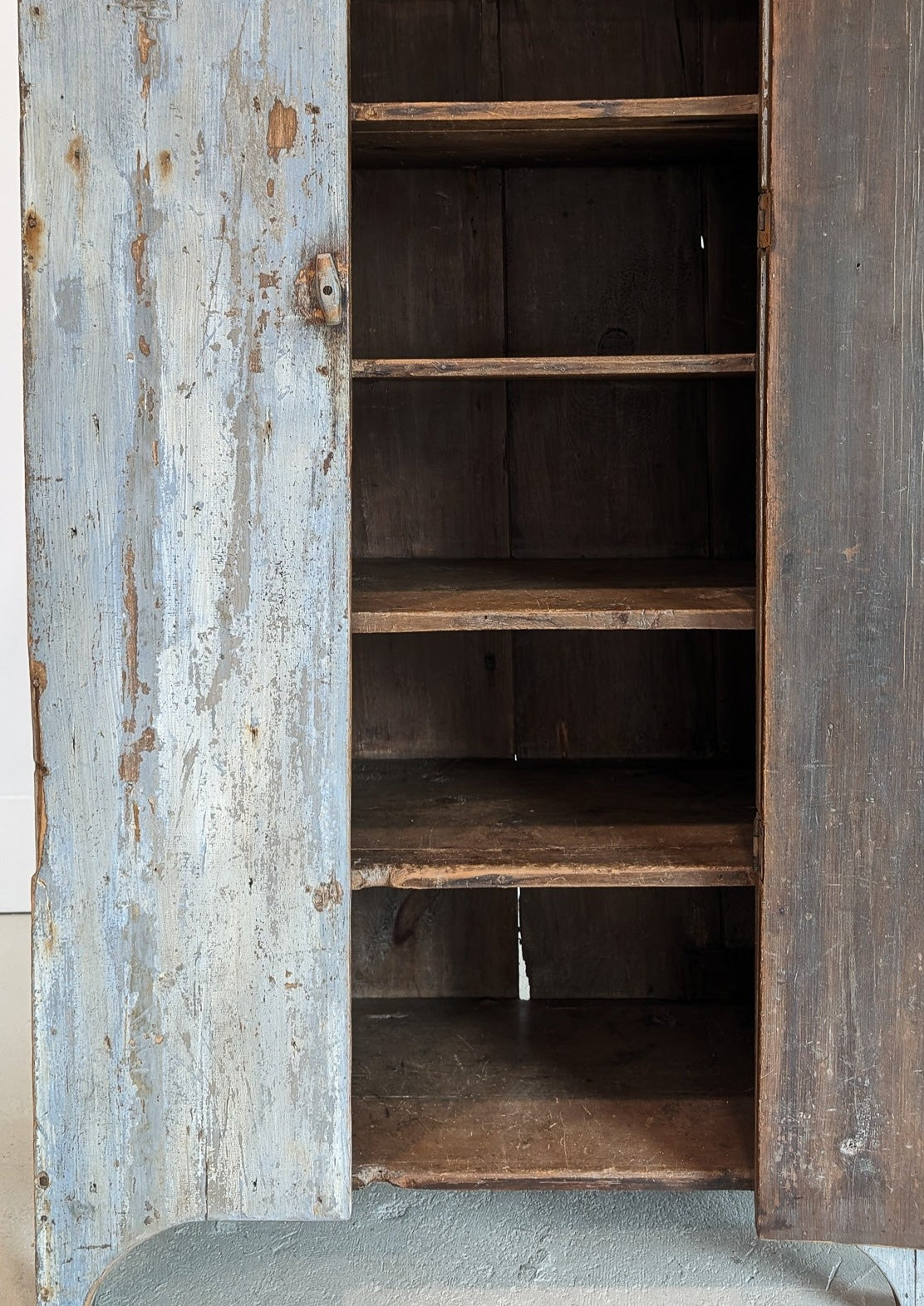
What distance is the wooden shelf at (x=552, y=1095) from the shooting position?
4.89 ft

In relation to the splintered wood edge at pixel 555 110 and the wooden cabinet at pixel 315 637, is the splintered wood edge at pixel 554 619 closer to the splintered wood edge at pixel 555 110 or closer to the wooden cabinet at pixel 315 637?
the wooden cabinet at pixel 315 637

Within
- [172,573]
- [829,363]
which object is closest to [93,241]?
[172,573]

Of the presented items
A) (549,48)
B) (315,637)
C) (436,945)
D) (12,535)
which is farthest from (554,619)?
(12,535)

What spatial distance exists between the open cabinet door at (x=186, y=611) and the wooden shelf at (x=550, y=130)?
147 mm

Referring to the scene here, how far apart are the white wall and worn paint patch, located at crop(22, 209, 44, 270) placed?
4.53 ft

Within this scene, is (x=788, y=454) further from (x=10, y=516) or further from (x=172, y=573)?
(x=10, y=516)

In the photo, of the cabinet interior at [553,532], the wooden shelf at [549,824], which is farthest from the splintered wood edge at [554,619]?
the wooden shelf at [549,824]

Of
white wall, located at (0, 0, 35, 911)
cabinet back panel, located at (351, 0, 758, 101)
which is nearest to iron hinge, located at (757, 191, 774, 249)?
cabinet back panel, located at (351, 0, 758, 101)

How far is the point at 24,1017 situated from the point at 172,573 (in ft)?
4.56

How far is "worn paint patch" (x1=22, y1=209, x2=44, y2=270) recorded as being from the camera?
135cm

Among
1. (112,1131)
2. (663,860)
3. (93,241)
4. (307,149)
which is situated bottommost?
(112,1131)

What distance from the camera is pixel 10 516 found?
9.00 ft

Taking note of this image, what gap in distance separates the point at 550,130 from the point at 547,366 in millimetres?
352

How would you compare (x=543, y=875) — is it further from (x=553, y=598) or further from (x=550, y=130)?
(x=550, y=130)
